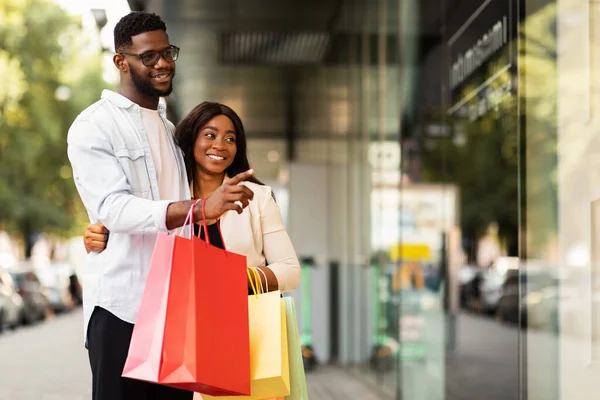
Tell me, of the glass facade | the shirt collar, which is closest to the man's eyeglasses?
the shirt collar

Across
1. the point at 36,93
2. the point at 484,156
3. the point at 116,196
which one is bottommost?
the point at 116,196

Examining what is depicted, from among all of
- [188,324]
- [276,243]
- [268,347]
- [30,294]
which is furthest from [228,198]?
[30,294]

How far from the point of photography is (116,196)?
2365mm

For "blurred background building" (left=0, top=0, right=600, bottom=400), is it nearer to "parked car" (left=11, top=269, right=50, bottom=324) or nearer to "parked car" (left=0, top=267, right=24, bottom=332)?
"parked car" (left=0, top=267, right=24, bottom=332)

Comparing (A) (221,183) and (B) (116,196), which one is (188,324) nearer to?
(B) (116,196)

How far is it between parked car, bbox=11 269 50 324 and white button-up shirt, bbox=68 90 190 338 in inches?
837

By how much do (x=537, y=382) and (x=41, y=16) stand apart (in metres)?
24.0

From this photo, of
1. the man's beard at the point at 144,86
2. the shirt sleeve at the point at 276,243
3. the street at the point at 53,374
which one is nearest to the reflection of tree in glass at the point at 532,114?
the shirt sleeve at the point at 276,243

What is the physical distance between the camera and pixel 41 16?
2633cm

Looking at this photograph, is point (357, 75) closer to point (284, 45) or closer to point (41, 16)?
point (284, 45)

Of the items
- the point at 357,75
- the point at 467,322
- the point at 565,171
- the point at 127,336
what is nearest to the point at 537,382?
the point at 565,171

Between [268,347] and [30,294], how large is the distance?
2253cm

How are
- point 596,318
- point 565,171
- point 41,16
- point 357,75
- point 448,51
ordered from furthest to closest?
point 41,16
point 357,75
point 448,51
point 565,171
point 596,318

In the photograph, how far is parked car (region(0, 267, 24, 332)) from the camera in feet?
68.7
